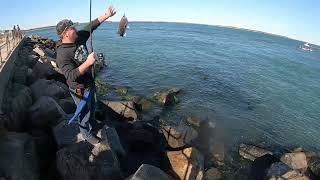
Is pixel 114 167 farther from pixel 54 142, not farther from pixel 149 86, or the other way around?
pixel 149 86

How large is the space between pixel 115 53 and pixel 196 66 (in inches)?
488

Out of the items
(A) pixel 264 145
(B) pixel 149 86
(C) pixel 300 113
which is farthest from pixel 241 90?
(A) pixel 264 145

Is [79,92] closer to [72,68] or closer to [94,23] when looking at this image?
[72,68]

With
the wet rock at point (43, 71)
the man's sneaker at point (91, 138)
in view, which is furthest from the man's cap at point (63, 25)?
the wet rock at point (43, 71)

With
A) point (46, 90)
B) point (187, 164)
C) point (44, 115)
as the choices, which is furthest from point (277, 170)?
point (46, 90)

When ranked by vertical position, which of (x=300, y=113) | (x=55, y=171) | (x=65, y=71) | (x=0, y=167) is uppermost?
(x=65, y=71)

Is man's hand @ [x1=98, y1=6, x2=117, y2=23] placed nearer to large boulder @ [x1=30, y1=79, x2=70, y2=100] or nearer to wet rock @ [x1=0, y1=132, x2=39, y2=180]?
wet rock @ [x1=0, y1=132, x2=39, y2=180]

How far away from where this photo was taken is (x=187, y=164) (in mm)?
8492

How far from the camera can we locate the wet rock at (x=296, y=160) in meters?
12.4

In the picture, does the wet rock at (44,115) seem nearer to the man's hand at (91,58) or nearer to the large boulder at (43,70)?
the man's hand at (91,58)

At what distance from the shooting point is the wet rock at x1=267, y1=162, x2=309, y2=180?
10359mm

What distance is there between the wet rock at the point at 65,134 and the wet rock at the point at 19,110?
4.04 feet

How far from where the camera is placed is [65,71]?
6.26m

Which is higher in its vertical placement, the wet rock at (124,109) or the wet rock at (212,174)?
the wet rock at (124,109)
